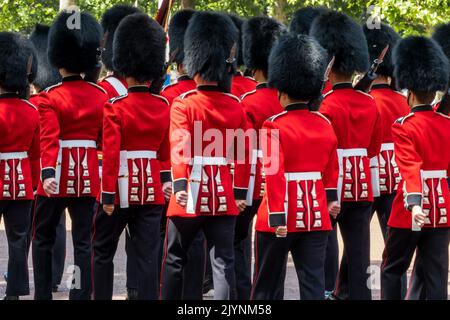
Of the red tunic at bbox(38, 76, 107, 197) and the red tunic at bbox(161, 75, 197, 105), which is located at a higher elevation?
the red tunic at bbox(161, 75, 197, 105)

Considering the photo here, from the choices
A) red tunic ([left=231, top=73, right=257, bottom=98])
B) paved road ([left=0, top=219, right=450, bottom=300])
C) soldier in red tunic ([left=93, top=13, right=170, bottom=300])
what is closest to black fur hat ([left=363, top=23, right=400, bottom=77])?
red tunic ([left=231, top=73, right=257, bottom=98])

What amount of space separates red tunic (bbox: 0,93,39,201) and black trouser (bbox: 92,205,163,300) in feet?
2.23

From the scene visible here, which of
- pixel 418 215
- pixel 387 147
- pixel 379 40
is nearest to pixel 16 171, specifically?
pixel 387 147

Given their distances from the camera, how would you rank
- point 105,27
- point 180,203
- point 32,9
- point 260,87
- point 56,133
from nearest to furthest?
point 180,203 → point 56,133 → point 260,87 → point 105,27 → point 32,9

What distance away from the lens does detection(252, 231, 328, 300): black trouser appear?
615 cm

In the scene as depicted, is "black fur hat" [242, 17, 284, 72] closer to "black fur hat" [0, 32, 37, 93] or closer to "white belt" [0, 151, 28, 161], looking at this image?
"black fur hat" [0, 32, 37, 93]

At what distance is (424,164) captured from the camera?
6441 millimetres

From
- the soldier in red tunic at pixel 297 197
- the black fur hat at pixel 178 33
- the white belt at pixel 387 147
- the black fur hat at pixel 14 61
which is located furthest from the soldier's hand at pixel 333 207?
the black fur hat at pixel 178 33

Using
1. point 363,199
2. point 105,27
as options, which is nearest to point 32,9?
point 105,27

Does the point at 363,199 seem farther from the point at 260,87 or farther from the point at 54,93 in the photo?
the point at 54,93

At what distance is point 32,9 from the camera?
28.9 m

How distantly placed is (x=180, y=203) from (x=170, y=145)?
15.2 inches

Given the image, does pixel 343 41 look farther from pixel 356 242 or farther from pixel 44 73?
pixel 44 73

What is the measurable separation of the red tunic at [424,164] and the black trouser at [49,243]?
1861 millimetres
